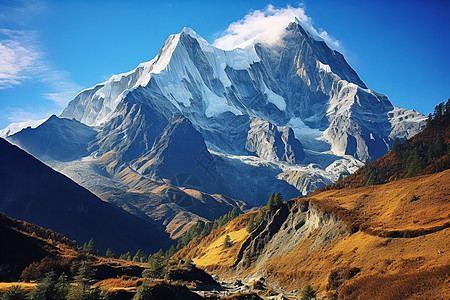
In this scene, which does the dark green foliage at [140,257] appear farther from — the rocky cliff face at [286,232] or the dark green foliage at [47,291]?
the dark green foliage at [47,291]

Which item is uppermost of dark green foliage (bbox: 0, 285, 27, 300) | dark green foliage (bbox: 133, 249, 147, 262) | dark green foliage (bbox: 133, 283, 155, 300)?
dark green foliage (bbox: 133, 283, 155, 300)

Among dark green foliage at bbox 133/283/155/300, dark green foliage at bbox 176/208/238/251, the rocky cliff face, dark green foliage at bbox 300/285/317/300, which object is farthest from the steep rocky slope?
dark green foliage at bbox 176/208/238/251

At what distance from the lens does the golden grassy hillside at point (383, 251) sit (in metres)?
44.8

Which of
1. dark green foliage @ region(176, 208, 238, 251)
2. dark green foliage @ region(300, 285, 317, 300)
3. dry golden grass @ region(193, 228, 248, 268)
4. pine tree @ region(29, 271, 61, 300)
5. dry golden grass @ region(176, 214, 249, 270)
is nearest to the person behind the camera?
pine tree @ region(29, 271, 61, 300)

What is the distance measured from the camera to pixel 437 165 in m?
92.9

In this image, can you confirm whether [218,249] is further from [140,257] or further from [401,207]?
[401,207]

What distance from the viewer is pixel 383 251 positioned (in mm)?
55500

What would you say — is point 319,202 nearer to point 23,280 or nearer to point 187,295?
point 187,295

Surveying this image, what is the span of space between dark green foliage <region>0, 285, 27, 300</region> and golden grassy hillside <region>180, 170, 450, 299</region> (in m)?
40.4

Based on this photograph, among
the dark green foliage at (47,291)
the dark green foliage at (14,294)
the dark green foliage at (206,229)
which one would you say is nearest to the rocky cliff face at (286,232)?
the dark green foliage at (47,291)

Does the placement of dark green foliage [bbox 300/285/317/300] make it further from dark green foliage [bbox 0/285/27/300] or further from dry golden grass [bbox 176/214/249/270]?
dry golden grass [bbox 176/214/249/270]

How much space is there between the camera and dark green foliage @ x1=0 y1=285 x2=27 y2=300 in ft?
122

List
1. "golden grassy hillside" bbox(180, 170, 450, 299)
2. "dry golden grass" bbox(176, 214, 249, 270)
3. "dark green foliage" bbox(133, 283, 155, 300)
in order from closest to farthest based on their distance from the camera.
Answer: "dark green foliage" bbox(133, 283, 155, 300) → "golden grassy hillside" bbox(180, 170, 450, 299) → "dry golden grass" bbox(176, 214, 249, 270)

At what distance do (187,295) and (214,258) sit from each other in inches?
2480
